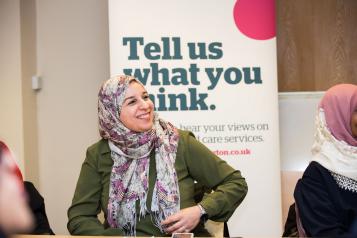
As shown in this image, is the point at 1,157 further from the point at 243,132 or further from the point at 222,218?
the point at 243,132

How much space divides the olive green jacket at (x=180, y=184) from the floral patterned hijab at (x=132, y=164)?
3 centimetres

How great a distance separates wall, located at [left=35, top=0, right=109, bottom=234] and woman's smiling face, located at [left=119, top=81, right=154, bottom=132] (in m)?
1.71

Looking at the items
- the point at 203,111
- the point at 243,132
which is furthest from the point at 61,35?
the point at 243,132

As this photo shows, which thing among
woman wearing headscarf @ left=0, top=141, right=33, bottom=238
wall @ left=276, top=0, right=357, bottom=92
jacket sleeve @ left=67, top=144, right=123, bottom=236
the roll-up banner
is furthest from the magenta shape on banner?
woman wearing headscarf @ left=0, top=141, right=33, bottom=238

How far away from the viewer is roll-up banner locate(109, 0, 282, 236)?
310 cm

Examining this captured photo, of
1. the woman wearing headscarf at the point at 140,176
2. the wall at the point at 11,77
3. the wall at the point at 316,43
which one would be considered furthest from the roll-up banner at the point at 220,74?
the woman wearing headscarf at the point at 140,176

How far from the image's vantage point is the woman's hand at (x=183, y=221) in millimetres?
1800

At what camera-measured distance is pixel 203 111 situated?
3.12 meters

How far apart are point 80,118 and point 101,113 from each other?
5.51 ft

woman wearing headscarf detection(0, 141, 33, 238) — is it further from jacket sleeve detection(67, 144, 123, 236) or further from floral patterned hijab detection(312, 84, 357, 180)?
floral patterned hijab detection(312, 84, 357, 180)

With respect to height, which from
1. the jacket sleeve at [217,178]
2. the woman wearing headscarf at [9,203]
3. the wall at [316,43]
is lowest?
the jacket sleeve at [217,178]

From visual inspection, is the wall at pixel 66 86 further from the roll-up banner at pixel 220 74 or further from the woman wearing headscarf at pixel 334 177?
the woman wearing headscarf at pixel 334 177

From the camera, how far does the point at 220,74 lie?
3.12 metres

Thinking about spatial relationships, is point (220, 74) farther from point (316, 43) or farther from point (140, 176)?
point (140, 176)
